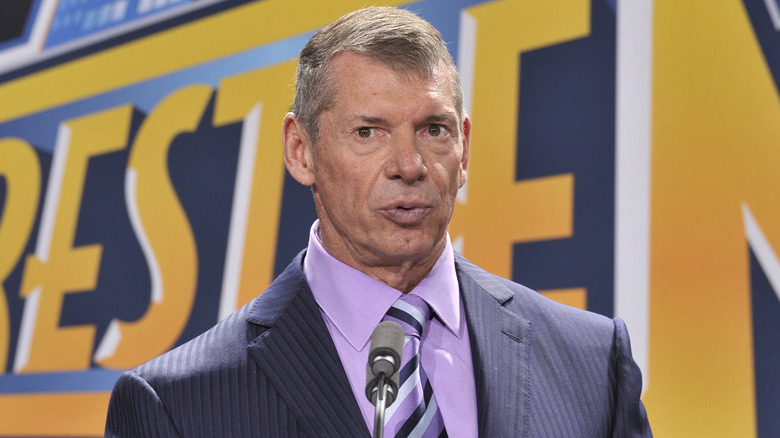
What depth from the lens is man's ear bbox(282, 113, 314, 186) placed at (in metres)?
1.55

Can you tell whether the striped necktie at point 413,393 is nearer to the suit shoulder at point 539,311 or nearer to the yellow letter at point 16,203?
the suit shoulder at point 539,311

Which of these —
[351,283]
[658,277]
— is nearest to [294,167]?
[351,283]

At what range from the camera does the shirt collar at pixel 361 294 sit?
4.64 ft

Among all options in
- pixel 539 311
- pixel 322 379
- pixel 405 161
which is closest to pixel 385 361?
pixel 322 379

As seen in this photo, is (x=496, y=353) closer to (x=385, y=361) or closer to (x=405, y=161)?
(x=405, y=161)

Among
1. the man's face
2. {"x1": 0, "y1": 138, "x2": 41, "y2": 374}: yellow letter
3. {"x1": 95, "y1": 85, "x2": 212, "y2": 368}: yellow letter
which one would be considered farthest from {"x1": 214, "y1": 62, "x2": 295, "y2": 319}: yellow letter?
the man's face

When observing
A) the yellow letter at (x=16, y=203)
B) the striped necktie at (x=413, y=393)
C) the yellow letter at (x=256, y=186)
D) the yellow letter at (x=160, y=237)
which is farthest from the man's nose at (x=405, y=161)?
the yellow letter at (x=16, y=203)

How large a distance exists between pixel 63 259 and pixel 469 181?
1867mm

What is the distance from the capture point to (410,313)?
144 centimetres

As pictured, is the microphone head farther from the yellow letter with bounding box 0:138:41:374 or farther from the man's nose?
the yellow letter with bounding box 0:138:41:374

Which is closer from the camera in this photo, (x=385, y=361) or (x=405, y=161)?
(x=385, y=361)

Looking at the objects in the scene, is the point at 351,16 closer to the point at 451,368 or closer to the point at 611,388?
the point at 451,368

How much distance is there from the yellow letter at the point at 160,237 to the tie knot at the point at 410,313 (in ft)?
5.67

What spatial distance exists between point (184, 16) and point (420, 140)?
7.35ft
